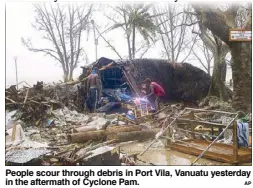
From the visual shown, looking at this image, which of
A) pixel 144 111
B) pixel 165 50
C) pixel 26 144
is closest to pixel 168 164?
pixel 144 111

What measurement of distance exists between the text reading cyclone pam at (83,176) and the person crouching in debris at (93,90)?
260 cm

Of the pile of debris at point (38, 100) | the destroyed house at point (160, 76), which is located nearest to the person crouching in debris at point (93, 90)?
the destroyed house at point (160, 76)

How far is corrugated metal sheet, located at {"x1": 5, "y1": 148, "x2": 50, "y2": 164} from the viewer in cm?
559

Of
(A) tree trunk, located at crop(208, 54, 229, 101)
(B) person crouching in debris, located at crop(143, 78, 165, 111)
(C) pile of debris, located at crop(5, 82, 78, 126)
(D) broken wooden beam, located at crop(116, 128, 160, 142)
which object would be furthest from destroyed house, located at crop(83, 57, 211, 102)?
(D) broken wooden beam, located at crop(116, 128, 160, 142)

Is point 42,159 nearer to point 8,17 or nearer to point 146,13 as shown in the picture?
point 8,17

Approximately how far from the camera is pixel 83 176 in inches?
221

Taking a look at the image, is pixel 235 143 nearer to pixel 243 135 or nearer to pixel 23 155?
pixel 243 135

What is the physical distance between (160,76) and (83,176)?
567 cm

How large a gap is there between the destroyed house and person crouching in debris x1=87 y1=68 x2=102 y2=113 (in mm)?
200

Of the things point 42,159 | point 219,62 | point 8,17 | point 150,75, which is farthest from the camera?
point 150,75

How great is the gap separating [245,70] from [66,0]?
14.7ft

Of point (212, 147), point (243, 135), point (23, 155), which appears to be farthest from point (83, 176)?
point (243, 135)

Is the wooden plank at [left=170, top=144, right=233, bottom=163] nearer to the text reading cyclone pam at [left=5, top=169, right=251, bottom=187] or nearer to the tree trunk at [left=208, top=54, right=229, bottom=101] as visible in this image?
the text reading cyclone pam at [left=5, top=169, right=251, bottom=187]

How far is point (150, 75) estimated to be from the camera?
10.5 metres
